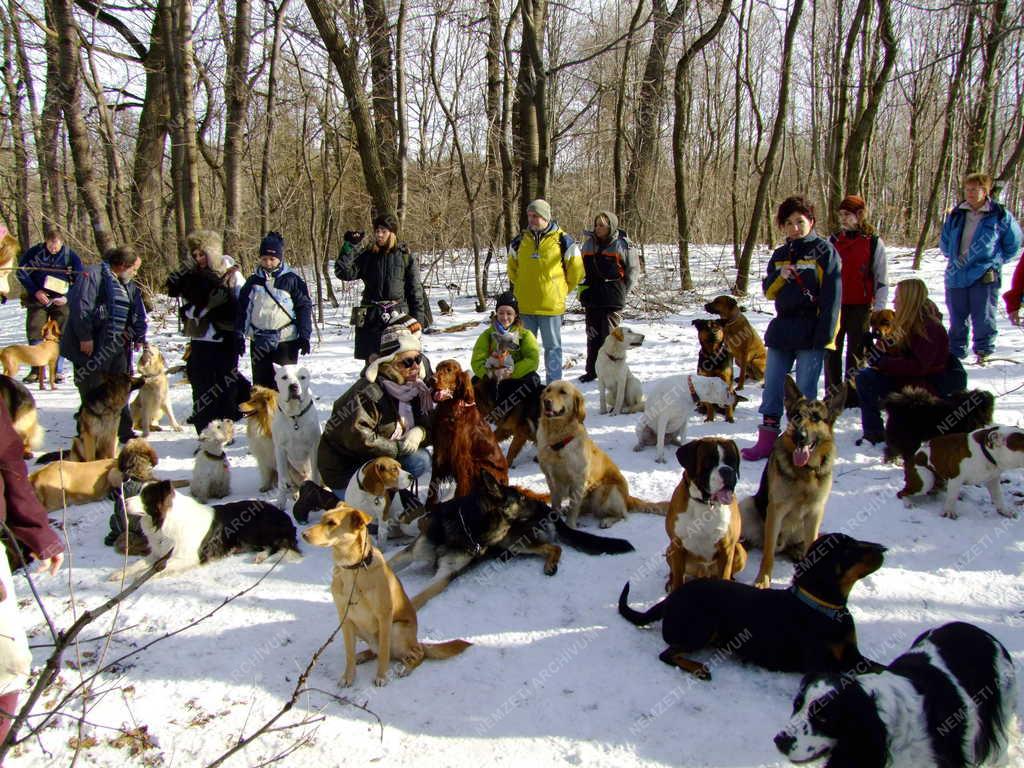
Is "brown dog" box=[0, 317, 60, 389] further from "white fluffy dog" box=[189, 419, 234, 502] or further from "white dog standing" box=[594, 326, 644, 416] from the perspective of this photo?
"white dog standing" box=[594, 326, 644, 416]

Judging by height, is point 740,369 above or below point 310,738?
above

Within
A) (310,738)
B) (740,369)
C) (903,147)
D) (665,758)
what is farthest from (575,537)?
(903,147)

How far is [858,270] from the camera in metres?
6.21

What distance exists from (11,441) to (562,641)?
2.73 metres

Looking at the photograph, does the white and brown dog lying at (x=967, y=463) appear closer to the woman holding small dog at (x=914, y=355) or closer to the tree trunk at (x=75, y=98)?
the woman holding small dog at (x=914, y=355)

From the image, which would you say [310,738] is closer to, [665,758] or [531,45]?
[665,758]

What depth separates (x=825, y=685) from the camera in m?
2.37

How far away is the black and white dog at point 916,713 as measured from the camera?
2307mm

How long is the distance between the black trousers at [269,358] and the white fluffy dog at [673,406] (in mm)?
3770

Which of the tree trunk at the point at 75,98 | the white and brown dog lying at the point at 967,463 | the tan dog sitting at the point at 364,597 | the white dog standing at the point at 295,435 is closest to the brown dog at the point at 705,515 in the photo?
the tan dog sitting at the point at 364,597

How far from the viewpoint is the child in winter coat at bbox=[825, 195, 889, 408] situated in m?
6.17

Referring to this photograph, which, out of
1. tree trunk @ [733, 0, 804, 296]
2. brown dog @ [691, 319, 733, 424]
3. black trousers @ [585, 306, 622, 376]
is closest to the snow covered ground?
brown dog @ [691, 319, 733, 424]

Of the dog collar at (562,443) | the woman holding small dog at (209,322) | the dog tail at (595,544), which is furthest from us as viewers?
the woman holding small dog at (209,322)

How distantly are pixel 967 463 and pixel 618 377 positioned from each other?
363 cm
